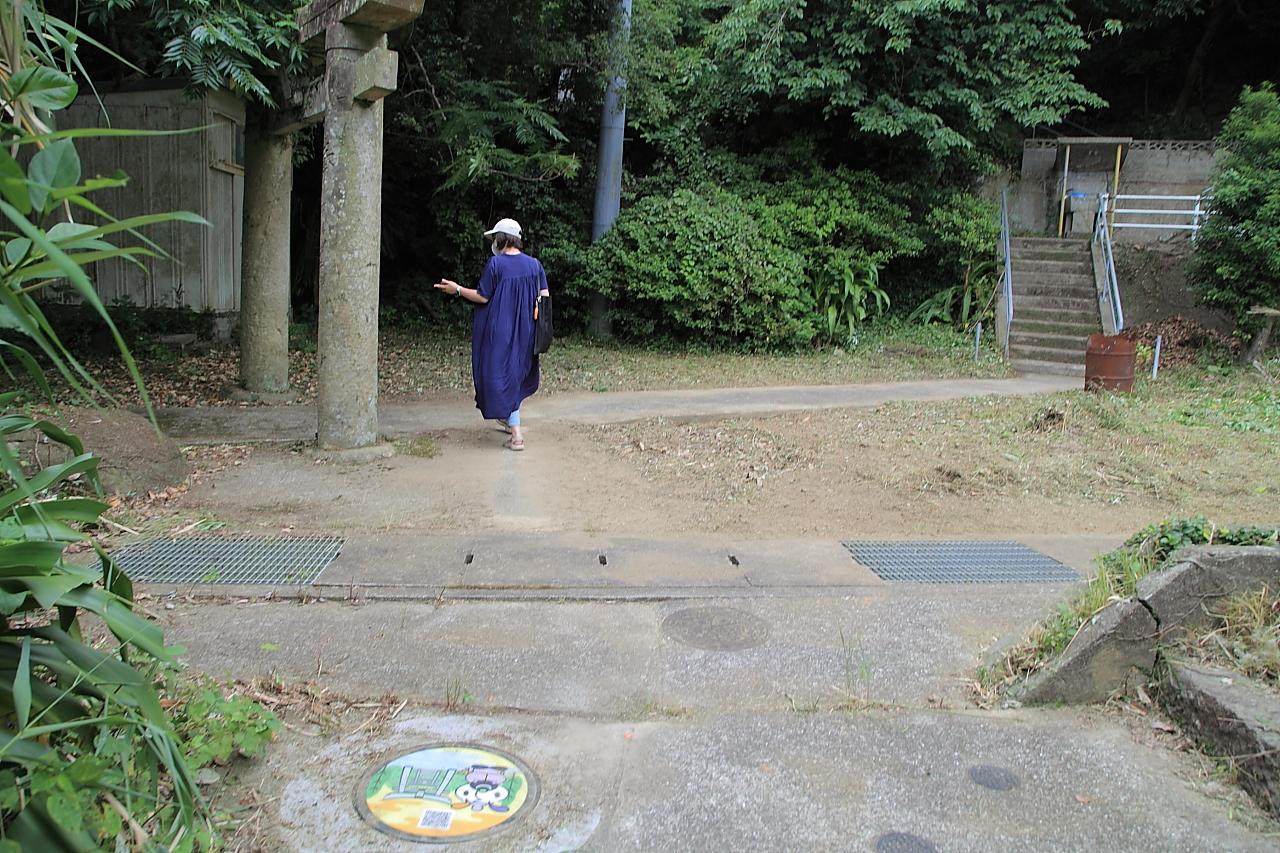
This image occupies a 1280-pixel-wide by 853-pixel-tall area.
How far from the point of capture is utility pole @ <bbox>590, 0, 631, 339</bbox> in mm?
12875

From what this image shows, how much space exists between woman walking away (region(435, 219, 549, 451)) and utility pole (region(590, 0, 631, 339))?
20.8 ft

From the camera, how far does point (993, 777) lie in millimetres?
2969

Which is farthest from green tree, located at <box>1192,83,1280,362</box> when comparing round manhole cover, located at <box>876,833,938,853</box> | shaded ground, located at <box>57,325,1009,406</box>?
round manhole cover, located at <box>876,833,938,853</box>

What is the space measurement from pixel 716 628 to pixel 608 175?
1024 cm

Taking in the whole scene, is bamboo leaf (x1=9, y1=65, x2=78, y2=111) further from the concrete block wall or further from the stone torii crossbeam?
the concrete block wall

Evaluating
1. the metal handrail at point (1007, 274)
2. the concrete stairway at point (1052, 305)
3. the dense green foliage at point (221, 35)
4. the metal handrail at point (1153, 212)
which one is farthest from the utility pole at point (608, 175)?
the metal handrail at point (1153, 212)

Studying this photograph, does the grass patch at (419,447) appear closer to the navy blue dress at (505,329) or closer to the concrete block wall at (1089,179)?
the navy blue dress at (505,329)

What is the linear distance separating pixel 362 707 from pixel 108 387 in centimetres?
749

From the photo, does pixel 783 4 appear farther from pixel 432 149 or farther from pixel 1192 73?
pixel 1192 73

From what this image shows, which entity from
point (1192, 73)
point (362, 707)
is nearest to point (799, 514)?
point (362, 707)

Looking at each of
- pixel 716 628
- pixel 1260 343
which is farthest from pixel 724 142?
pixel 716 628

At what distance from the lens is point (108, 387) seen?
9.34 meters

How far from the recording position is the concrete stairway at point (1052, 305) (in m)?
12.9

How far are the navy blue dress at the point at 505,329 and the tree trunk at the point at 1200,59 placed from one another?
18056 mm
